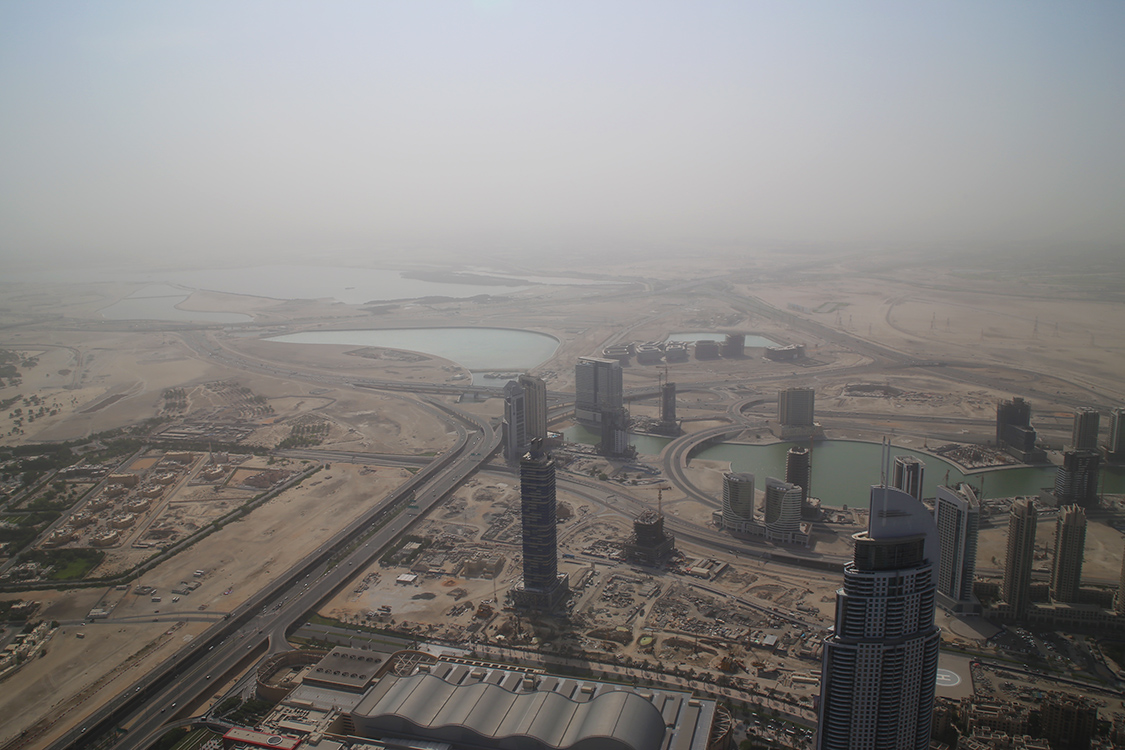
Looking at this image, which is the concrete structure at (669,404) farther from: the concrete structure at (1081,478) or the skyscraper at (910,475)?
the skyscraper at (910,475)

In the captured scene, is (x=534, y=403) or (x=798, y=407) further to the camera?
(x=798, y=407)

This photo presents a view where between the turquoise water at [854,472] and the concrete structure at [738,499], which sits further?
the turquoise water at [854,472]

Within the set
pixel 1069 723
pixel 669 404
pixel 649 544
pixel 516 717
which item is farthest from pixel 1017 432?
pixel 516 717

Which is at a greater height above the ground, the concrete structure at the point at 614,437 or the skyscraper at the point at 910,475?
the skyscraper at the point at 910,475

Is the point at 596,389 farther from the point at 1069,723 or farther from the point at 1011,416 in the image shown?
the point at 1069,723

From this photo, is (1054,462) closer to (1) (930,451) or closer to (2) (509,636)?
(1) (930,451)

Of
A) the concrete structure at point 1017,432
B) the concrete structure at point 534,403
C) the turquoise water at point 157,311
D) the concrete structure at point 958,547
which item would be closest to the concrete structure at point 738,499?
the concrete structure at point 958,547
